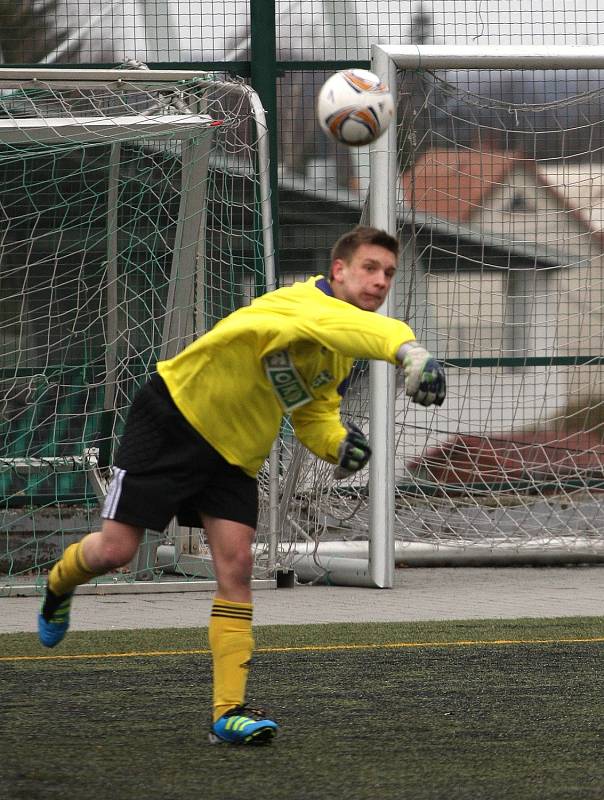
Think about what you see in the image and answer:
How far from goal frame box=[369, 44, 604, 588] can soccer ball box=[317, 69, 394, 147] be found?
2.93 metres

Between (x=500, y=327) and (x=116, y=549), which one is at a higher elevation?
(x=500, y=327)

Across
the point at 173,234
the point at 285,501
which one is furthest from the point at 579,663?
the point at 173,234

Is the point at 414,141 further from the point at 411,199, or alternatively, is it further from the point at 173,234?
the point at 173,234

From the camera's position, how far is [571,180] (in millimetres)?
9578

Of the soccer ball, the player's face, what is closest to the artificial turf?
the player's face

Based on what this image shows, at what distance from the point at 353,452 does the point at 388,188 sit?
4.51 meters

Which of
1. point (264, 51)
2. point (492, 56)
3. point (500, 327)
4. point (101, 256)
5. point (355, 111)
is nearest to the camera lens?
point (355, 111)

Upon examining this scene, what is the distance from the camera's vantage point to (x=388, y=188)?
8078mm

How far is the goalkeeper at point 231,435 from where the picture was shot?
12.5 feet

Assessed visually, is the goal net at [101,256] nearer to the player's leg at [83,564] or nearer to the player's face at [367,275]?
the player's leg at [83,564]

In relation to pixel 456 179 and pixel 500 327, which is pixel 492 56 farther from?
pixel 500 327

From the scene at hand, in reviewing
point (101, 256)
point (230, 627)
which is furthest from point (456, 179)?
point (230, 627)

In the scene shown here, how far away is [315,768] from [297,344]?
3.80 feet

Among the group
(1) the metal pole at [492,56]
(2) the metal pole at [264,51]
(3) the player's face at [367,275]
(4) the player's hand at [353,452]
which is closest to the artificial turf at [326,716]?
(4) the player's hand at [353,452]
